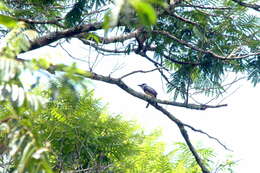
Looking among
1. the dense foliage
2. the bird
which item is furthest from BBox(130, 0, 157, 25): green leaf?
the bird

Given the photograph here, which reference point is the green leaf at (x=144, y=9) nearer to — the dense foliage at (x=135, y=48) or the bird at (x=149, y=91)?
the dense foliage at (x=135, y=48)

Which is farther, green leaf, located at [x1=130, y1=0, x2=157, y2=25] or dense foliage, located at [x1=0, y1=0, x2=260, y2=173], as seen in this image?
dense foliage, located at [x1=0, y1=0, x2=260, y2=173]

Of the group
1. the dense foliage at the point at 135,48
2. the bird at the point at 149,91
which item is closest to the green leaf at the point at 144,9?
the dense foliage at the point at 135,48

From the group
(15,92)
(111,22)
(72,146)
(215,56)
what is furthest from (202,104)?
(111,22)

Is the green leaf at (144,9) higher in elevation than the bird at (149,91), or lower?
higher

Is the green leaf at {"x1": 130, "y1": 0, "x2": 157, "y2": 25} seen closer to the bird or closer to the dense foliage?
the dense foliage

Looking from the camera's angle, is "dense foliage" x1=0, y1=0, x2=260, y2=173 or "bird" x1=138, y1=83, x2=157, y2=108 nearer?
"dense foliage" x1=0, y1=0, x2=260, y2=173

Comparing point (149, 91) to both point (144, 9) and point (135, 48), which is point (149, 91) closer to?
point (135, 48)

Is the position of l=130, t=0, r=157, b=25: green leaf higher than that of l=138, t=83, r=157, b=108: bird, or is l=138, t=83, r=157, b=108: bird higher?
l=130, t=0, r=157, b=25: green leaf

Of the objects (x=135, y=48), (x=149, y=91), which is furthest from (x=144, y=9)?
(x=149, y=91)

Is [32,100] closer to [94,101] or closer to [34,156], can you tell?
[34,156]

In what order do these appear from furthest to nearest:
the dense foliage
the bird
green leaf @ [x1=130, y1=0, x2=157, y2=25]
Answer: the bird
the dense foliage
green leaf @ [x1=130, y1=0, x2=157, y2=25]

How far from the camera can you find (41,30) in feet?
15.9

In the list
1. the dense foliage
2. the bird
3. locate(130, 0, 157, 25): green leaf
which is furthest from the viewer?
the bird
